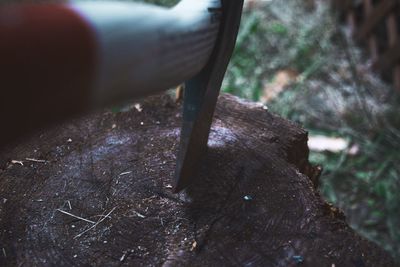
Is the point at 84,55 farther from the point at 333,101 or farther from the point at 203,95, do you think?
the point at 333,101

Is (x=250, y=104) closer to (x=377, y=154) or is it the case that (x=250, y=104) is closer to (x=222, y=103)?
(x=222, y=103)

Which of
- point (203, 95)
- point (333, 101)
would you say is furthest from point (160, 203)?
point (333, 101)

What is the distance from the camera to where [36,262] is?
984mm

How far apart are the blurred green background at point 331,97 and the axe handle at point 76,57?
55.9 inches

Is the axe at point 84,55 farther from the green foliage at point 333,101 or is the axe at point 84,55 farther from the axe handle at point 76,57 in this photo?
the green foliage at point 333,101

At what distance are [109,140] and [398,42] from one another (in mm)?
2080

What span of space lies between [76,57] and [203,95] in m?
0.49

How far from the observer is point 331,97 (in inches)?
104

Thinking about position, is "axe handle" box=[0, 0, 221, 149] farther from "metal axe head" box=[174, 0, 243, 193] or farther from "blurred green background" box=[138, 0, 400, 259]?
"blurred green background" box=[138, 0, 400, 259]

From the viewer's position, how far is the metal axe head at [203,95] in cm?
99

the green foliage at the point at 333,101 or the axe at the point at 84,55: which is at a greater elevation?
the axe at the point at 84,55

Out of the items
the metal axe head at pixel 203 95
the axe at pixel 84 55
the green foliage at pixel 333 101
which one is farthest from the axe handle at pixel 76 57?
the green foliage at pixel 333 101

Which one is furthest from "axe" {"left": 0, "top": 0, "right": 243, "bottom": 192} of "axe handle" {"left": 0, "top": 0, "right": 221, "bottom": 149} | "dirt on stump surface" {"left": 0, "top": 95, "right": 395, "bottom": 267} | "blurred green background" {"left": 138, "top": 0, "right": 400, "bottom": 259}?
"blurred green background" {"left": 138, "top": 0, "right": 400, "bottom": 259}

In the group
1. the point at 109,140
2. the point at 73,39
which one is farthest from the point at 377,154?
the point at 73,39
